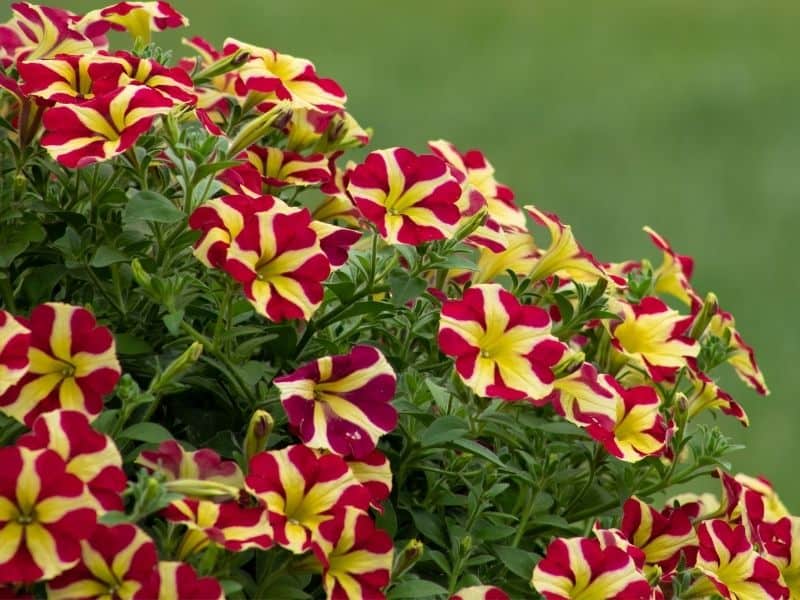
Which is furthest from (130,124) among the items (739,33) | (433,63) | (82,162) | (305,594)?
(739,33)

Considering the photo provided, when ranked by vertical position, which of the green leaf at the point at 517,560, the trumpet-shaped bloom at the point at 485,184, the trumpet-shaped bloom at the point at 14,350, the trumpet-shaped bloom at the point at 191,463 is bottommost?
the green leaf at the point at 517,560

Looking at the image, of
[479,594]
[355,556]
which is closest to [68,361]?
[355,556]

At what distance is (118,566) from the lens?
1.08 metres

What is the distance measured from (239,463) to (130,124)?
0.32m

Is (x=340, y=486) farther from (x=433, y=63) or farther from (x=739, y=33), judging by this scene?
(x=739, y=33)

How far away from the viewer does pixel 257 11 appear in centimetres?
611

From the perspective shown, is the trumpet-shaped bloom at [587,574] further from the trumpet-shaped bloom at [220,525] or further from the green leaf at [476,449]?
the trumpet-shaped bloom at [220,525]

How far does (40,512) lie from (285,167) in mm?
601

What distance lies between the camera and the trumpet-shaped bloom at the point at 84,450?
Result: 1095 mm

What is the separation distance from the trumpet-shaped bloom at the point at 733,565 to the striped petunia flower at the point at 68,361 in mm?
594

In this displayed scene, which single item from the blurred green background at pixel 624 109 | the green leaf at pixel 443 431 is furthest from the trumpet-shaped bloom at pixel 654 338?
the blurred green background at pixel 624 109

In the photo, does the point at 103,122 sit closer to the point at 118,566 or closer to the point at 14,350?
the point at 14,350

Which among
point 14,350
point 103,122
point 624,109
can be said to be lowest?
point 624,109

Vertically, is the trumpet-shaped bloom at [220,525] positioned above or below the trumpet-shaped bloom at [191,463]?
above
